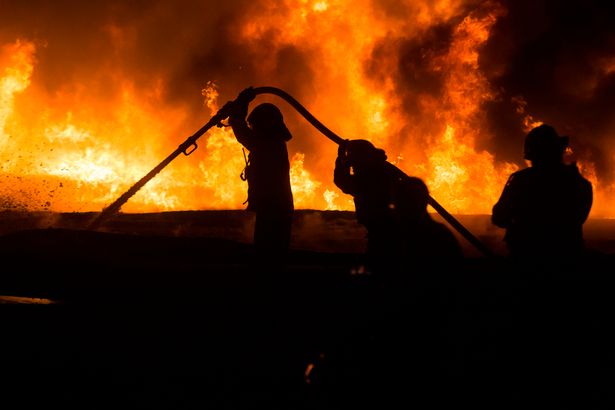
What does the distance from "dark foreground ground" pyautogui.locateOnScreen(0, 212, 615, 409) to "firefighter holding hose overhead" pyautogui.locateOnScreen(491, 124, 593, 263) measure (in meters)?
0.30

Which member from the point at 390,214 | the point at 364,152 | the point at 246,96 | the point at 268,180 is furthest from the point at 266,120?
the point at 390,214

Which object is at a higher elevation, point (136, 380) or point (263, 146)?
point (263, 146)

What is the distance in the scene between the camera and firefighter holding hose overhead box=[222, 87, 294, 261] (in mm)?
5965

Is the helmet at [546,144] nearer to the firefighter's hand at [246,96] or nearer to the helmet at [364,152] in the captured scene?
the helmet at [364,152]

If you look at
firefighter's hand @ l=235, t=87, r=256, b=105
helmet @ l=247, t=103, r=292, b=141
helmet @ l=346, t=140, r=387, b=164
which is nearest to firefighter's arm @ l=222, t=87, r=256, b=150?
firefighter's hand @ l=235, t=87, r=256, b=105

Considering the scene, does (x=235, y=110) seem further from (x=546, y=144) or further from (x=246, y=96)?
(x=546, y=144)

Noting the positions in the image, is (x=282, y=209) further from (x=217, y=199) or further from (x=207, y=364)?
(x=217, y=199)

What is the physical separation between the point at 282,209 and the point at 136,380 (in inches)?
Result: 118

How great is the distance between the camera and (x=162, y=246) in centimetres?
802

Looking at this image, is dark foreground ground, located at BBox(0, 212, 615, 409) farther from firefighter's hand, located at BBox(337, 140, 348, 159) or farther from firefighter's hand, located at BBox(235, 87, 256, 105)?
firefighter's hand, located at BBox(235, 87, 256, 105)

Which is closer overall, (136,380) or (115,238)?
(136,380)

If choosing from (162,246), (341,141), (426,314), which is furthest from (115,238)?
(426,314)

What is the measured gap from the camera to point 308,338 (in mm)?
3572

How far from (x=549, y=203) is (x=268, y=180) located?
333 centimetres
